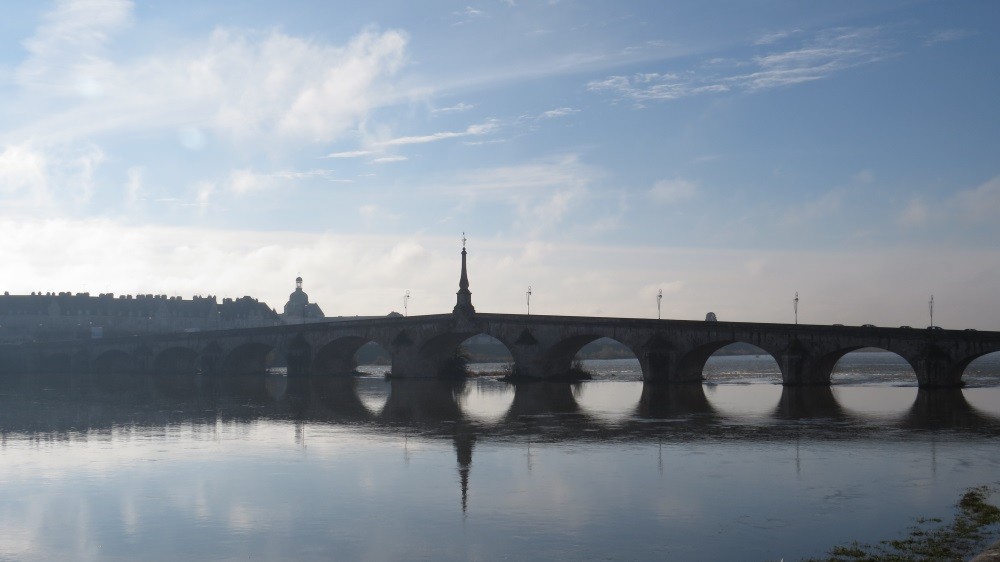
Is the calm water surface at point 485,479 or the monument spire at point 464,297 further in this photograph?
the monument spire at point 464,297

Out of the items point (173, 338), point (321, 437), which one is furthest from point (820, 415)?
point (173, 338)

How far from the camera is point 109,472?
25734mm

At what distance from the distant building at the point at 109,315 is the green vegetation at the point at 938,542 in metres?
137

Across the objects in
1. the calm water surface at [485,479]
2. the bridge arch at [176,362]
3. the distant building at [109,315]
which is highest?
the distant building at [109,315]

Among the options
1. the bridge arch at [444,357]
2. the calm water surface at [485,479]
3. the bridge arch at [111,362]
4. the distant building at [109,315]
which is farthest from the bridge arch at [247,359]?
the distant building at [109,315]

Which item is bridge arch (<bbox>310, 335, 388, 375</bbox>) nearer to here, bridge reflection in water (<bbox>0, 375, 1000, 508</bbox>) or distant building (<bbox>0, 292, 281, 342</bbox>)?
bridge reflection in water (<bbox>0, 375, 1000, 508</bbox>)

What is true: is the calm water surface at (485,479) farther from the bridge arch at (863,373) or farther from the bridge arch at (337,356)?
the bridge arch at (337,356)

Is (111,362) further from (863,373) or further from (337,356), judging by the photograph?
(863,373)

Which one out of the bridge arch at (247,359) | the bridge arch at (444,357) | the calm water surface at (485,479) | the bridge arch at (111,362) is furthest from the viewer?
the bridge arch at (111,362)

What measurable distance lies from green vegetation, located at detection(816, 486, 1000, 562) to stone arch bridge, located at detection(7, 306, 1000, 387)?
118ft

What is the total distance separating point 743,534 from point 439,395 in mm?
40587

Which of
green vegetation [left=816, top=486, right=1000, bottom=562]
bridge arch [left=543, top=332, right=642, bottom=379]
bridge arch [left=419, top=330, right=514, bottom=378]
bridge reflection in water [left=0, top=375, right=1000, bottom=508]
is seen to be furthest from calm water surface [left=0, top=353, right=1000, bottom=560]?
bridge arch [left=419, top=330, right=514, bottom=378]

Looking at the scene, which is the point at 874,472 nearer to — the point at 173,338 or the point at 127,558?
the point at 127,558

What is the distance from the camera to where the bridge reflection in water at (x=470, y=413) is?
34969 mm
